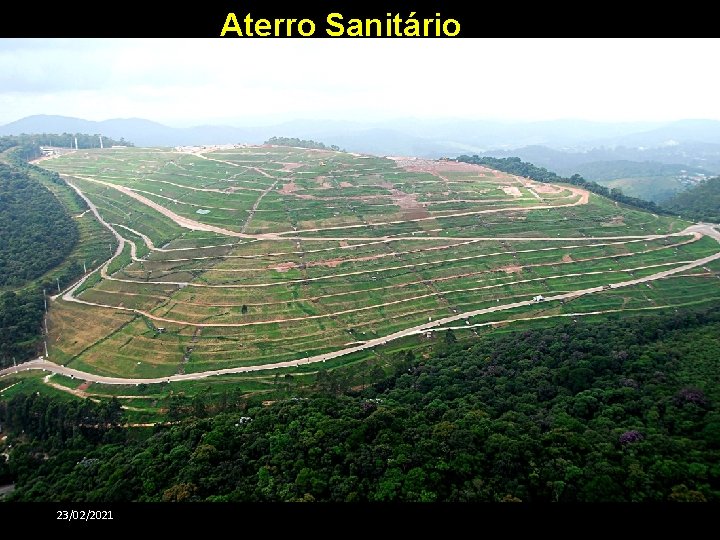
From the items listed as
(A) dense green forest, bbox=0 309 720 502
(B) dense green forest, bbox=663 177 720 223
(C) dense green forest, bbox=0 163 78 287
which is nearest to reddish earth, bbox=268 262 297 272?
(A) dense green forest, bbox=0 309 720 502

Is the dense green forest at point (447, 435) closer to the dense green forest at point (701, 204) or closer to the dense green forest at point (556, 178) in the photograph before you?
the dense green forest at point (556, 178)

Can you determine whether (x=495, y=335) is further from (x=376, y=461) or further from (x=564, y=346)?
(x=376, y=461)

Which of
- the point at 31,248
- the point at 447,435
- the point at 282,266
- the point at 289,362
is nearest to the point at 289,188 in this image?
the point at 282,266

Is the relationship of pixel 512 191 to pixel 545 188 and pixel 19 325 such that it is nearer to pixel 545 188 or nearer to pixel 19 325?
pixel 545 188

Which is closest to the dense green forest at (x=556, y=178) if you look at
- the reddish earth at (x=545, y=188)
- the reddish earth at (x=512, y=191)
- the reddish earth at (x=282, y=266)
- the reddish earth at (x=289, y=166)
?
the reddish earth at (x=545, y=188)

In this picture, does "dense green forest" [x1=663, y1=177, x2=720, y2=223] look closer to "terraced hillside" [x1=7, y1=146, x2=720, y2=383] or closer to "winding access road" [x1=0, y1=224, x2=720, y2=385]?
"terraced hillside" [x1=7, y1=146, x2=720, y2=383]
